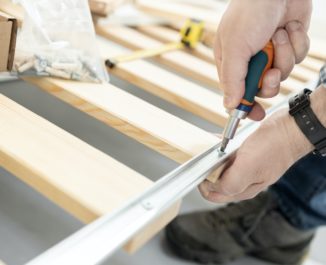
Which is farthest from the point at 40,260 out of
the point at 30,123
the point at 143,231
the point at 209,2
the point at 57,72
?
the point at 209,2

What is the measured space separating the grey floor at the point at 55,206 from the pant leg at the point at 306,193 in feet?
0.49

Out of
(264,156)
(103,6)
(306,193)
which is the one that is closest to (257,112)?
(264,156)

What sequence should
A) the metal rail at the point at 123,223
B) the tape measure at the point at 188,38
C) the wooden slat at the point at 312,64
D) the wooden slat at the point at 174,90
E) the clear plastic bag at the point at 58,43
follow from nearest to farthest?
the metal rail at the point at 123,223, the clear plastic bag at the point at 58,43, the wooden slat at the point at 174,90, the tape measure at the point at 188,38, the wooden slat at the point at 312,64

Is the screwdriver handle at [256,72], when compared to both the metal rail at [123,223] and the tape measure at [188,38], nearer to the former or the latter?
the metal rail at [123,223]

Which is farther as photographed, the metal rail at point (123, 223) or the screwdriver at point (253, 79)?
the screwdriver at point (253, 79)

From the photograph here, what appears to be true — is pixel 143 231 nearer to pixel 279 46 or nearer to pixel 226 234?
pixel 279 46

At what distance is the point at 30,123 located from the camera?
0.53 meters

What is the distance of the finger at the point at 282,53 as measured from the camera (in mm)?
575

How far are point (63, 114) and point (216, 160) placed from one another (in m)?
0.50

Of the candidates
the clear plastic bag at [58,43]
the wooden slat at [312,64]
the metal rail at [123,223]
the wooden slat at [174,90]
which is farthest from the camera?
the wooden slat at [312,64]

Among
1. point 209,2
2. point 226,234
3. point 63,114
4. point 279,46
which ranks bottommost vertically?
point 226,234

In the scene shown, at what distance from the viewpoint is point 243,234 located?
3.05ft

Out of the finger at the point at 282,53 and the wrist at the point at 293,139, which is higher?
the finger at the point at 282,53

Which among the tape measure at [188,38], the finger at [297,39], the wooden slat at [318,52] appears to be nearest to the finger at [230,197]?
the finger at [297,39]
